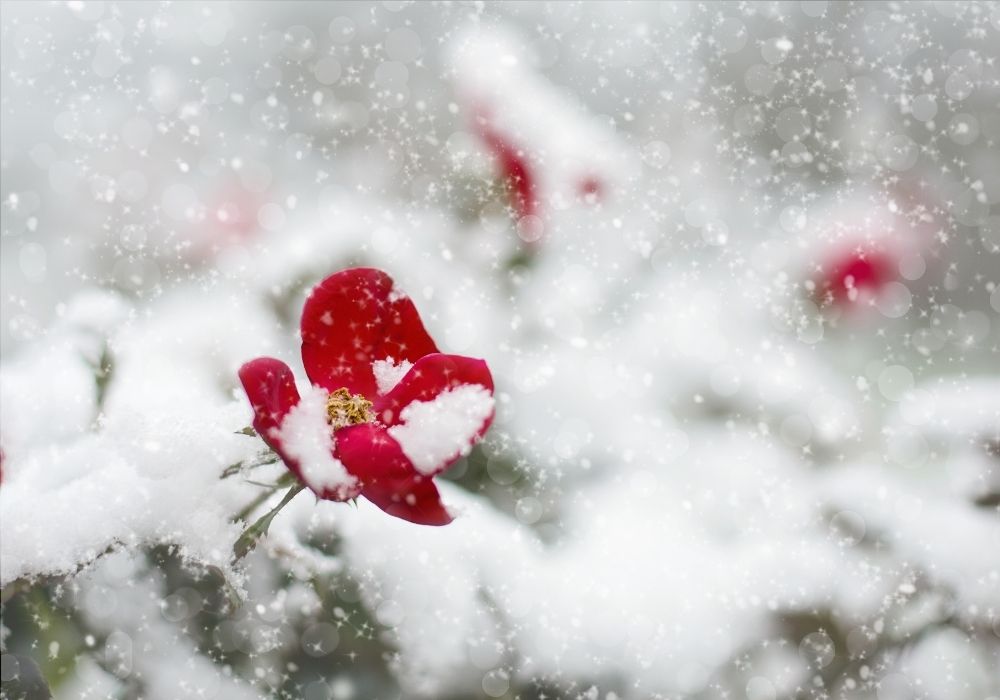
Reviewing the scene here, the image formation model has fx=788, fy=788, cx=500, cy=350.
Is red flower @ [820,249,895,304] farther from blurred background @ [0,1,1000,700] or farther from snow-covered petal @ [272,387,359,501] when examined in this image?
snow-covered petal @ [272,387,359,501]

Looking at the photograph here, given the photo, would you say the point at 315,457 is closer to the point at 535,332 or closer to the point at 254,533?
the point at 254,533

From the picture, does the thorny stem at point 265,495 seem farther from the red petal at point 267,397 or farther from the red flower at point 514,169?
the red flower at point 514,169

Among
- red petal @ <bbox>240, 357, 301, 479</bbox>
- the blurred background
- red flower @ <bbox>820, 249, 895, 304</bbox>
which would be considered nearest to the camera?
red petal @ <bbox>240, 357, 301, 479</bbox>

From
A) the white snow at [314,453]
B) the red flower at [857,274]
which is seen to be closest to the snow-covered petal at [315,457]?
the white snow at [314,453]

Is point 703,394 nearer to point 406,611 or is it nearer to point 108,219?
point 406,611

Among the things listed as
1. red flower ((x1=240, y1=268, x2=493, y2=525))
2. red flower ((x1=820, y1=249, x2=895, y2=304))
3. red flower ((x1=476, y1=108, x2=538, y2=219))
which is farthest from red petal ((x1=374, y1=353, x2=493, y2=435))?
red flower ((x1=820, y1=249, x2=895, y2=304))

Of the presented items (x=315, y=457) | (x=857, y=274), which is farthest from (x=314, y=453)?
(x=857, y=274)

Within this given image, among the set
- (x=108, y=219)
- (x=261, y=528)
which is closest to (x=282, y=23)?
(x=108, y=219)
